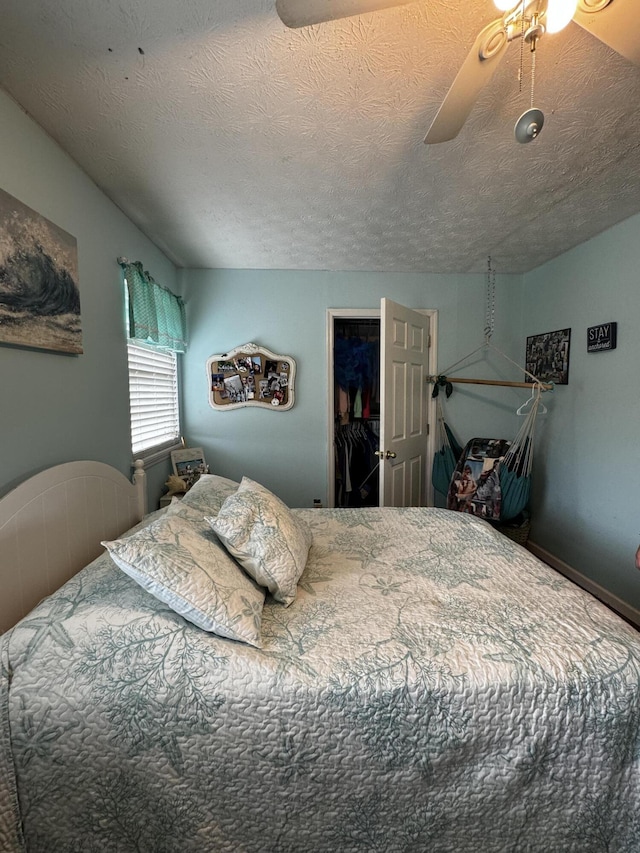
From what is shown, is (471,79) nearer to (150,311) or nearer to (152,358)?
(150,311)

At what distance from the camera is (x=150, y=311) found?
214cm

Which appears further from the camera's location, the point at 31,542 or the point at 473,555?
the point at 473,555

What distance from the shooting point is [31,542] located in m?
1.18

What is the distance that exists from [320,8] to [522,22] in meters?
0.48

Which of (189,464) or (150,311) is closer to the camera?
(150,311)

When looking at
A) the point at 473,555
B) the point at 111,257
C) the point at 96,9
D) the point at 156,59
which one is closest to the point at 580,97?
the point at 156,59

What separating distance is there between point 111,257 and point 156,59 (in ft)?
3.21

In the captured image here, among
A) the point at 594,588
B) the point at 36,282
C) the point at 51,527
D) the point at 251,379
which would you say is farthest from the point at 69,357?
the point at 594,588

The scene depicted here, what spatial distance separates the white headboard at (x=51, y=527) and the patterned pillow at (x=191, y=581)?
40 centimetres

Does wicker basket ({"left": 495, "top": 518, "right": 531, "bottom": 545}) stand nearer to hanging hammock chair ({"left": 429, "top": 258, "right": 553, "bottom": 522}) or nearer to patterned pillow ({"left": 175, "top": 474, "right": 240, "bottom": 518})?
hanging hammock chair ({"left": 429, "top": 258, "right": 553, "bottom": 522})

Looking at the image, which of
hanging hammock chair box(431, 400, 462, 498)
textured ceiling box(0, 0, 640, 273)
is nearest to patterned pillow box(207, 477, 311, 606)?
textured ceiling box(0, 0, 640, 273)

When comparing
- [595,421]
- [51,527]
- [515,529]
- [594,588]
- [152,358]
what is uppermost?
[152,358]

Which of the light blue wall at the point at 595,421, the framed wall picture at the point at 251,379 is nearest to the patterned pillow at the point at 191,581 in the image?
the framed wall picture at the point at 251,379

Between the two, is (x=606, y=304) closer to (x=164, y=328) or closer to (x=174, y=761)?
(x=164, y=328)
